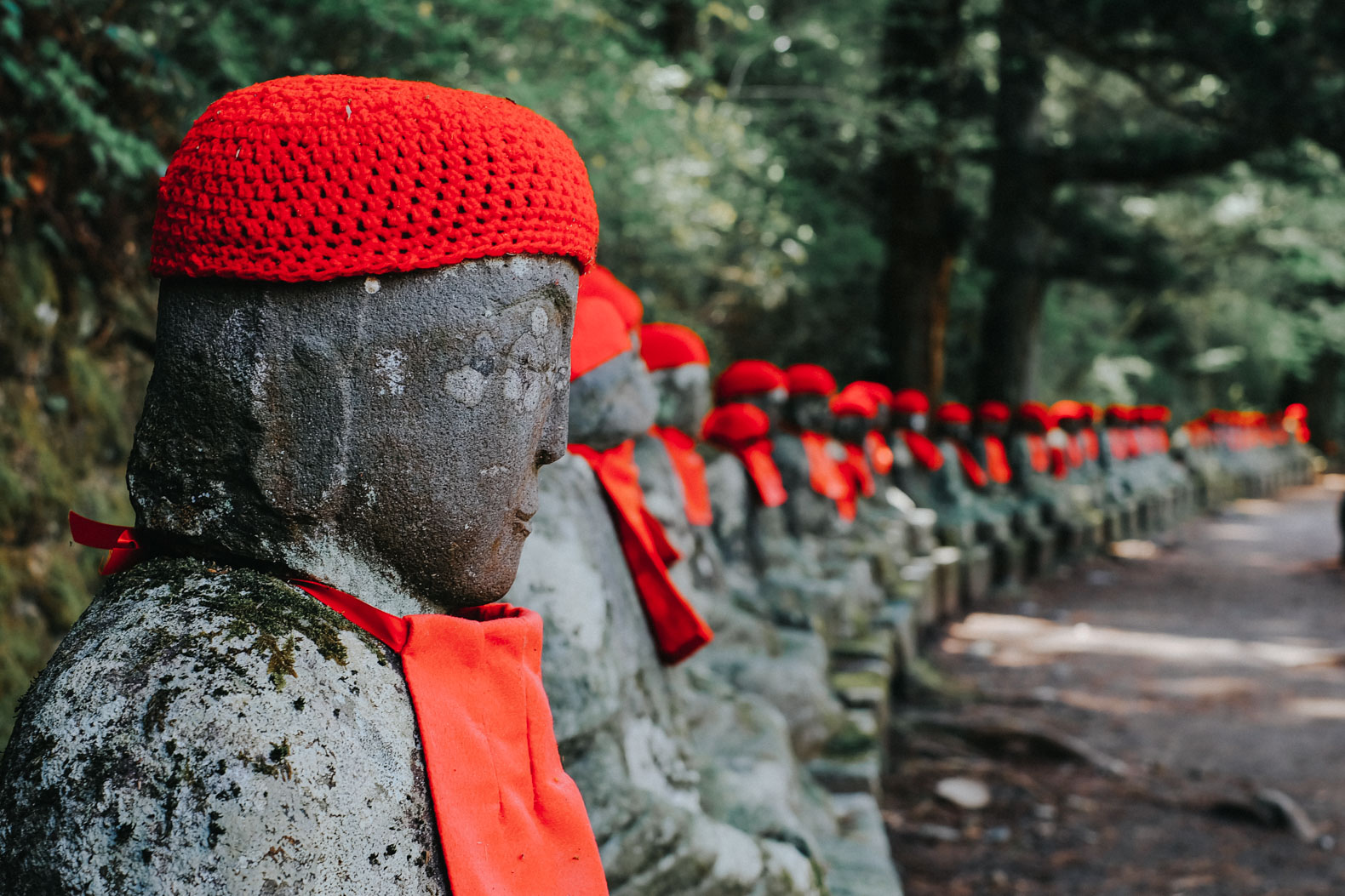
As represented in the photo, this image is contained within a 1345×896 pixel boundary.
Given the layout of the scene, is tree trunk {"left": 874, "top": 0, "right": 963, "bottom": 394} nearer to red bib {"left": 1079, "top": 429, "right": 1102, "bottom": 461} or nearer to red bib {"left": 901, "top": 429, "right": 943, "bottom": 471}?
red bib {"left": 901, "top": 429, "right": 943, "bottom": 471}

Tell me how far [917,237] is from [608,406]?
929 centimetres

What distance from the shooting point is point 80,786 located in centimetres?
115

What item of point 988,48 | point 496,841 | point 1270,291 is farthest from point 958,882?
point 1270,291

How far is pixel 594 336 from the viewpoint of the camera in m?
2.70

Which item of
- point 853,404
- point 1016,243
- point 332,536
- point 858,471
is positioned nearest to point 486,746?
point 332,536

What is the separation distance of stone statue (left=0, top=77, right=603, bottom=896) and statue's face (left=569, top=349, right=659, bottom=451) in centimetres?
124

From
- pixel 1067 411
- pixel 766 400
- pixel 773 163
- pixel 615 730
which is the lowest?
pixel 615 730

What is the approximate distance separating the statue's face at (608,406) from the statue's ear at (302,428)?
137 cm

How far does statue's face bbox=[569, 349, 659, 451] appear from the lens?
2748mm

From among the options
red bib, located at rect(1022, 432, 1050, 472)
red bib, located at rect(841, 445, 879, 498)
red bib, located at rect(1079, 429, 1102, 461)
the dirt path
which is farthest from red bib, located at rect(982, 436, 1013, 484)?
red bib, located at rect(841, 445, 879, 498)

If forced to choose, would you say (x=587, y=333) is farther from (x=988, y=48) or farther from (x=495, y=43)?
(x=988, y=48)

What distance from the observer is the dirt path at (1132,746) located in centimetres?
473

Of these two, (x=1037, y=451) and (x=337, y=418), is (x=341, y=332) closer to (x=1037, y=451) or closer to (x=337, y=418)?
(x=337, y=418)

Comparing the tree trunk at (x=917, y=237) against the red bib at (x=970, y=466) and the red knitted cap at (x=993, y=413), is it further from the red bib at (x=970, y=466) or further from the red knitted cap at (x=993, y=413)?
the red bib at (x=970, y=466)
